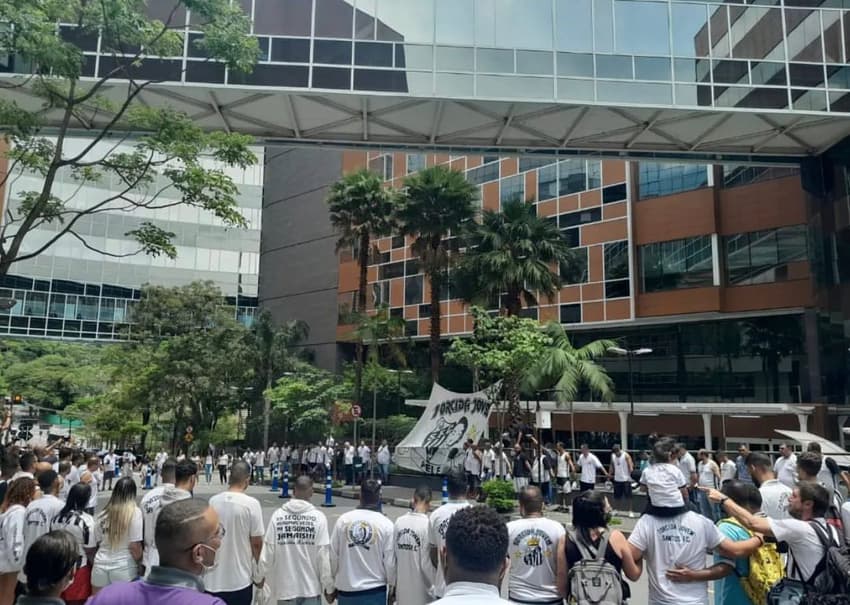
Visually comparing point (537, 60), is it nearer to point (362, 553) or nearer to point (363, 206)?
point (363, 206)

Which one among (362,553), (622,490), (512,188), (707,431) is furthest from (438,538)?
(512,188)

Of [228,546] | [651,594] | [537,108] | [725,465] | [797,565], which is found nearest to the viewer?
[797,565]

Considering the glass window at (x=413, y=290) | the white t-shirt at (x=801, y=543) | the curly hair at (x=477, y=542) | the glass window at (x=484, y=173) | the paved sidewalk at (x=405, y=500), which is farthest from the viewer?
the glass window at (x=413, y=290)

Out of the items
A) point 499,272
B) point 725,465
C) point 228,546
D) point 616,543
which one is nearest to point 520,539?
point 616,543

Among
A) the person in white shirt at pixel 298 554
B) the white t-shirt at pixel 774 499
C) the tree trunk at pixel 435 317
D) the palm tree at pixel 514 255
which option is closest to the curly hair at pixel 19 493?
the person in white shirt at pixel 298 554

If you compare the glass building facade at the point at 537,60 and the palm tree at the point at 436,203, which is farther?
the palm tree at the point at 436,203

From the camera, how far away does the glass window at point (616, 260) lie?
37.2 m

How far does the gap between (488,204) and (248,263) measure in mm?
35944

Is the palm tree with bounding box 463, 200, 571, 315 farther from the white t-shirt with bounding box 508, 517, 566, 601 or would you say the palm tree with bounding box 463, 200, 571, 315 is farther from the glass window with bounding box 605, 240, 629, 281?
the white t-shirt with bounding box 508, 517, 566, 601

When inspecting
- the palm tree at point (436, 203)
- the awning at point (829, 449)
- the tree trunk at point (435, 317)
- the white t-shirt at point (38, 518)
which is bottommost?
the white t-shirt at point (38, 518)

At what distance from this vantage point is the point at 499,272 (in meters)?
27.9

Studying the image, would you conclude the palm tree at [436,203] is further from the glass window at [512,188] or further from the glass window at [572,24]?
the glass window at [512,188]

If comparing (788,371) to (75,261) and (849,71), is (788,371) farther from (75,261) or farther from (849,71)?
(75,261)

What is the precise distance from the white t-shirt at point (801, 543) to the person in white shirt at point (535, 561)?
151 cm
